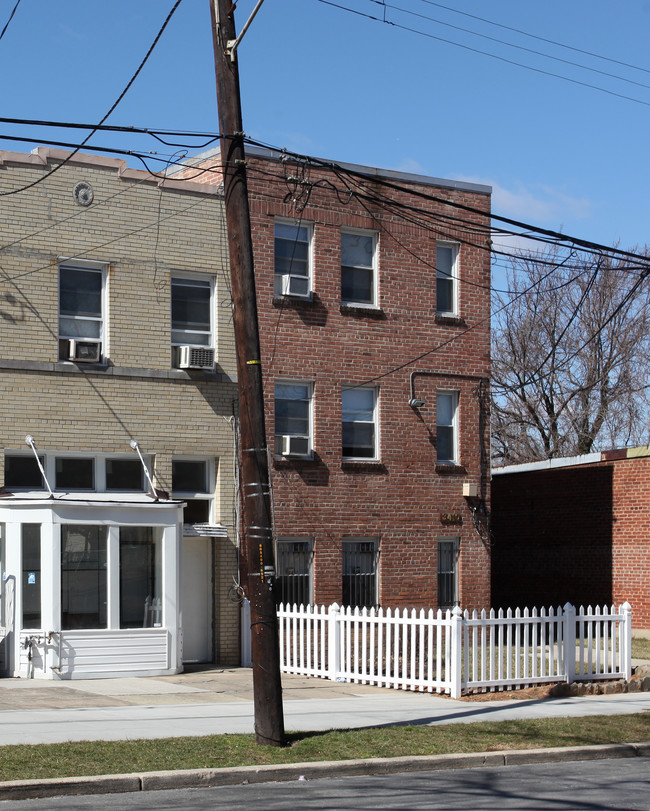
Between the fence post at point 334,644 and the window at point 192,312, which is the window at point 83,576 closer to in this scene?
the fence post at point 334,644

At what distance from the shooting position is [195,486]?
2050 cm

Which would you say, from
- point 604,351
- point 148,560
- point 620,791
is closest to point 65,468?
point 148,560

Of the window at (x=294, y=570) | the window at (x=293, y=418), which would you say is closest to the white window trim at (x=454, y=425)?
the window at (x=293, y=418)

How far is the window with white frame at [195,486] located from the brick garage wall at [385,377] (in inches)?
49.3

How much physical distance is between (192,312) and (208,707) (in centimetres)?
818

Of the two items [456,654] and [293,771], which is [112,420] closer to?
[456,654]

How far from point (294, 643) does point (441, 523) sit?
541cm

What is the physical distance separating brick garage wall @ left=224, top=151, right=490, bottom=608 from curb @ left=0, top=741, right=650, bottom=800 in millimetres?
9760

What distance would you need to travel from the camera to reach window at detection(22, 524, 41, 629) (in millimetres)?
17641

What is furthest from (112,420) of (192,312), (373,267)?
(373,267)

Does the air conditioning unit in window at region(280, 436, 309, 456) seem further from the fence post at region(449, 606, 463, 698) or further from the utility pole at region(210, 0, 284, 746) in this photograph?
the utility pole at region(210, 0, 284, 746)

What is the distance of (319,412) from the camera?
2178 centimetres

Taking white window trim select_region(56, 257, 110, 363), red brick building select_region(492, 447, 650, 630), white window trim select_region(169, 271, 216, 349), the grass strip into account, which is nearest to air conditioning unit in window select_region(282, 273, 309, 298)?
white window trim select_region(169, 271, 216, 349)

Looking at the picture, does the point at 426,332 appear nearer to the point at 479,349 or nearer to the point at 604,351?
the point at 479,349
